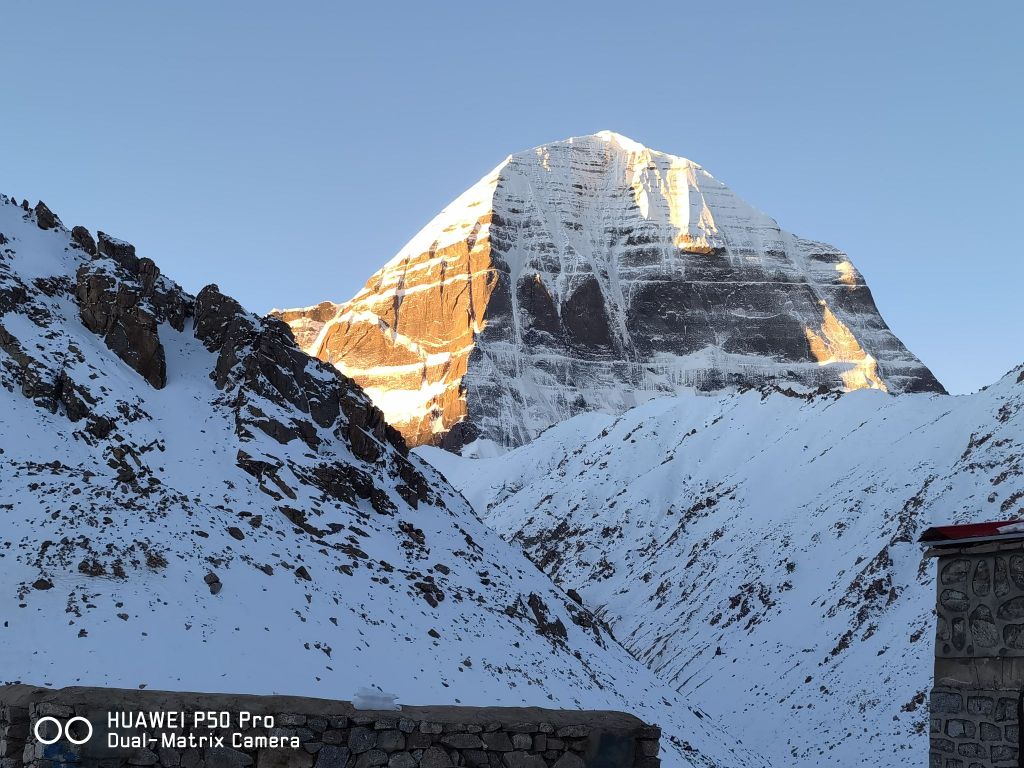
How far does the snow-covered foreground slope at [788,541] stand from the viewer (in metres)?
41.5

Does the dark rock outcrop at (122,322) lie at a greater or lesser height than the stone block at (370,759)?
greater

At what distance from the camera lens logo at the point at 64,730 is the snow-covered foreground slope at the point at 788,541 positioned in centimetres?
3086

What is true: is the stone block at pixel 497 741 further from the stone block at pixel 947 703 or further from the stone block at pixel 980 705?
the stone block at pixel 980 705

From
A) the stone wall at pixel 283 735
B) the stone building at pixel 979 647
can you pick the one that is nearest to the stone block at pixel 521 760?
the stone wall at pixel 283 735

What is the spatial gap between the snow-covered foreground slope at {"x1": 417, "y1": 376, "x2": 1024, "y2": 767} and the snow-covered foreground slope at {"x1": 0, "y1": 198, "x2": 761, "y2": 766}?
241 inches

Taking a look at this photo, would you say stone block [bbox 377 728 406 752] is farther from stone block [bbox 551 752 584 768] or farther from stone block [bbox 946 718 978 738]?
stone block [bbox 946 718 978 738]

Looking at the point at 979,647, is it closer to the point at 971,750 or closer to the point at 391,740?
Answer: the point at 971,750

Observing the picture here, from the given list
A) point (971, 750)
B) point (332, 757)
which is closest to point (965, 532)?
point (971, 750)

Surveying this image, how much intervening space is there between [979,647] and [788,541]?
46.1 metres

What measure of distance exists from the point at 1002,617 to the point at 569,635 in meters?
27.2

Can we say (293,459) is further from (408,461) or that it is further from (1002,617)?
(1002,617)

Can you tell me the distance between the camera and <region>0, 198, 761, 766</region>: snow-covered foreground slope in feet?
81.4

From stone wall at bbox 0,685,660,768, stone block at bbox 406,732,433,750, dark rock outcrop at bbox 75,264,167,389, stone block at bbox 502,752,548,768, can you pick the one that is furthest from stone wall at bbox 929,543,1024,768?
dark rock outcrop at bbox 75,264,167,389

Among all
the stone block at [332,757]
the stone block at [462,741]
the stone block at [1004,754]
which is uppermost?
the stone block at [1004,754]
